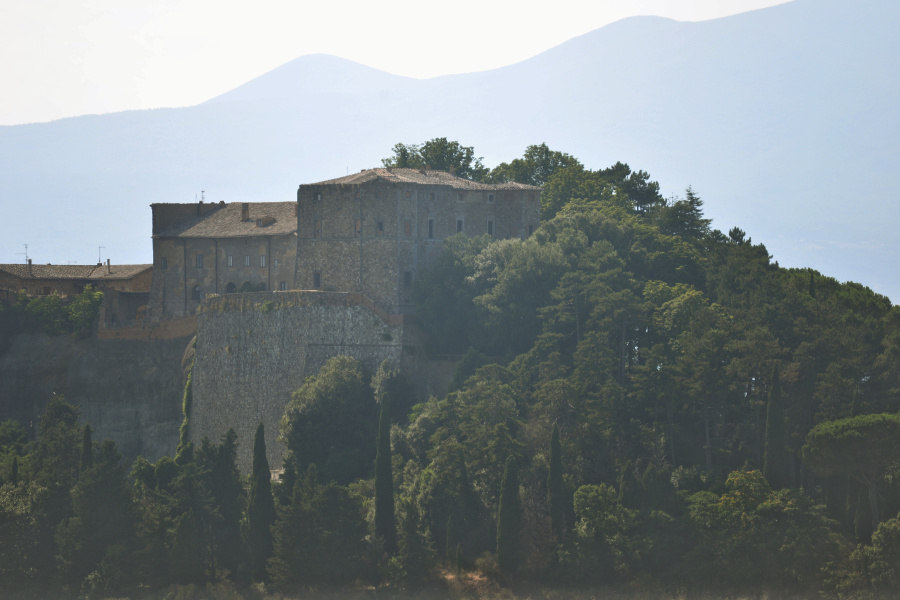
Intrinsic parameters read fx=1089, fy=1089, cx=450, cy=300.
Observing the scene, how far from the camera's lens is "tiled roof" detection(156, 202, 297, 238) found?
57031mm

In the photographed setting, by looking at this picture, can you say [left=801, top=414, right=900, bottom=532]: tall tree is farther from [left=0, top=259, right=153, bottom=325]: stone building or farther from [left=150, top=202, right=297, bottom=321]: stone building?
[left=0, top=259, right=153, bottom=325]: stone building

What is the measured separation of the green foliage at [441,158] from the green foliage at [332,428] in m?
21.5

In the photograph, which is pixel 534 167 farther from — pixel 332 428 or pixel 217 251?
pixel 332 428

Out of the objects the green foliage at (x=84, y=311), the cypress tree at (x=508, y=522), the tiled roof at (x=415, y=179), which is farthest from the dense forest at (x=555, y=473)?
the green foliage at (x=84, y=311)

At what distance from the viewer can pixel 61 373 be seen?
57125 millimetres

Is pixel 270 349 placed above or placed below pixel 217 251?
below

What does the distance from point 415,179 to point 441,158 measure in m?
12.5

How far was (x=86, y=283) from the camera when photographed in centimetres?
6341

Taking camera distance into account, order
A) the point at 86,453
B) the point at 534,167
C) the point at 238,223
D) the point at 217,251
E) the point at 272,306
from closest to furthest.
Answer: the point at 86,453 → the point at 272,306 → the point at 217,251 → the point at 238,223 → the point at 534,167

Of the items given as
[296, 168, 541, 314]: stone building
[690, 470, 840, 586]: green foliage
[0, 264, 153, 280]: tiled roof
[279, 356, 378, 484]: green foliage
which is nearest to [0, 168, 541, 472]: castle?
[296, 168, 541, 314]: stone building

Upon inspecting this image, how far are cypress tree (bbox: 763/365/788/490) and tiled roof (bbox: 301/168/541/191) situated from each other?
66.7ft

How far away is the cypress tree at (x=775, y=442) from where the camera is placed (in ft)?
122

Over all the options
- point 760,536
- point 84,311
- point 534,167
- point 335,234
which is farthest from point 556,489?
point 84,311

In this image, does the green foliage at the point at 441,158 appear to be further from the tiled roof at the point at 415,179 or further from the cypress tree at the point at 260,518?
the cypress tree at the point at 260,518
